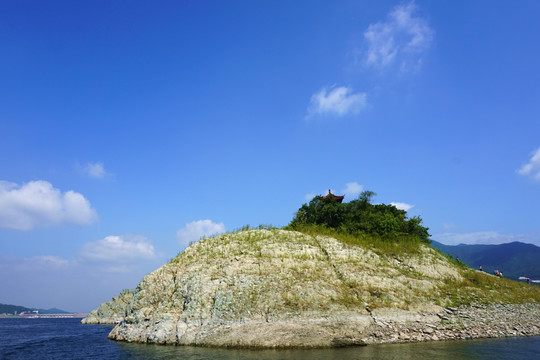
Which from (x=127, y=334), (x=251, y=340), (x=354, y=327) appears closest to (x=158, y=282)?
(x=127, y=334)

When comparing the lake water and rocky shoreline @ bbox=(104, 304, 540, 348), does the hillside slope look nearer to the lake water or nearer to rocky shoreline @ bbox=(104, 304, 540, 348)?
rocky shoreline @ bbox=(104, 304, 540, 348)

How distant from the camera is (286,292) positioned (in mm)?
31859

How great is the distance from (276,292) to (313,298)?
387 centimetres

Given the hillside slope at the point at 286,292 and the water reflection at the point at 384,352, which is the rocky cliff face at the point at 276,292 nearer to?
the hillside slope at the point at 286,292

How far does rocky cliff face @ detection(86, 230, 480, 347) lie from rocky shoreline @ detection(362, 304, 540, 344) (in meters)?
0.77

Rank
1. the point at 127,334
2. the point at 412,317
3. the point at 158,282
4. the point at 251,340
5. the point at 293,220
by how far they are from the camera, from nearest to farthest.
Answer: the point at 251,340
the point at 412,317
the point at 127,334
the point at 158,282
the point at 293,220

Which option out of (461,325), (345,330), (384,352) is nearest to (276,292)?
(345,330)

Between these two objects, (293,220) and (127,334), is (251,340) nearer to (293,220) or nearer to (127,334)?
(127,334)

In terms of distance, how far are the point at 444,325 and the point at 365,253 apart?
12.0m

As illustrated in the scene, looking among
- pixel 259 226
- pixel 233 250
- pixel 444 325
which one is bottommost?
pixel 444 325

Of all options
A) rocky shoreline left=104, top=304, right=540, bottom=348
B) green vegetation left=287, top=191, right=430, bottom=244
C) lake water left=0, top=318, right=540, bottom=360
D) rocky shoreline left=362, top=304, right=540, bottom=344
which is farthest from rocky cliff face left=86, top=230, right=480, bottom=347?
green vegetation left=287, top=191, right=430, bottom=244

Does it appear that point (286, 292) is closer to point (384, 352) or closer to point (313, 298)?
point (313, 298)

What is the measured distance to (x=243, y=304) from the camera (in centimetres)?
3105

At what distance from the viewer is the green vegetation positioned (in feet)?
154
